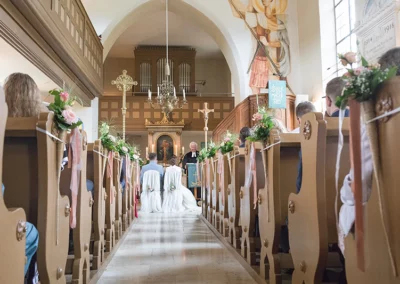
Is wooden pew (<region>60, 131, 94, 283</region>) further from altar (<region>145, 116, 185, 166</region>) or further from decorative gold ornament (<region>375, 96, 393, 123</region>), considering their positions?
altar (<region>145, 116, 185, 166</region>)

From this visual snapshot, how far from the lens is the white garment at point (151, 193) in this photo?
8344mm

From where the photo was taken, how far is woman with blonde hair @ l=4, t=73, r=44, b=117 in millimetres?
2227

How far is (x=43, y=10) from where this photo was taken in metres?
4.96

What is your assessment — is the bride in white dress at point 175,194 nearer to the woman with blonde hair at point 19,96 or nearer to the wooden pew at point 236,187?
the wooden pew at point 236,187

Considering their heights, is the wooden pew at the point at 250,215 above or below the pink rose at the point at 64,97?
below

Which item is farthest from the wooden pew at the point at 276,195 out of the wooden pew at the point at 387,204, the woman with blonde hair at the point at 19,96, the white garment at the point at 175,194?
the white garment at the point at 175,194

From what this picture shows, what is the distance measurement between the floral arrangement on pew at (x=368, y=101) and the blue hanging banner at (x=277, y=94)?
798 cm

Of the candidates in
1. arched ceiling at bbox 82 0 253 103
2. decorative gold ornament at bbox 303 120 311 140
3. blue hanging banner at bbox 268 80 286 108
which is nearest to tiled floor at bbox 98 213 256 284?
decorative gold ornament at bbox 303 120 311 140

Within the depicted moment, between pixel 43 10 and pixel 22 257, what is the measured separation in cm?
420

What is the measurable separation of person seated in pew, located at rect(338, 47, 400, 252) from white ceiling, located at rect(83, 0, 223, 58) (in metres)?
10.7

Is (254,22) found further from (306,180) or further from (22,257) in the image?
(22,257)

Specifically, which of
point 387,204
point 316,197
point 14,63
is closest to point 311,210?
point 316,197

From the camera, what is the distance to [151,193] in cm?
842

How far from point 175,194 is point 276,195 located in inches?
240
